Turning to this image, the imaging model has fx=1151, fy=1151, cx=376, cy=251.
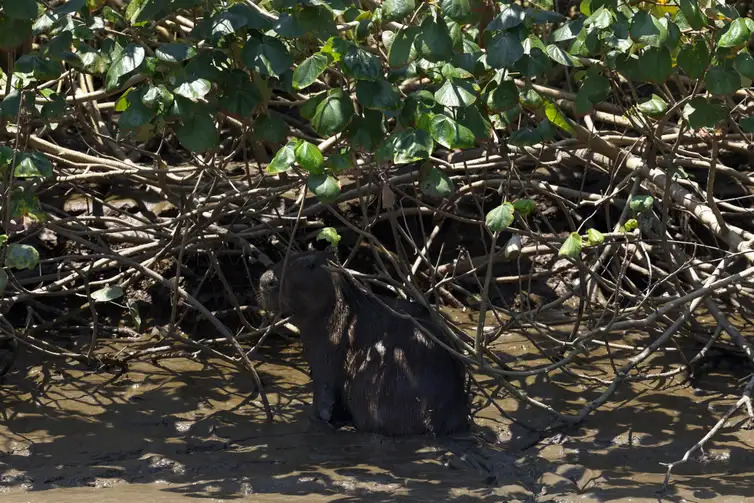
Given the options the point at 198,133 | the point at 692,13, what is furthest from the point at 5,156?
the point at 692,13

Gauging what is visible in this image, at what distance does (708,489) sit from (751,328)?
1.78 m

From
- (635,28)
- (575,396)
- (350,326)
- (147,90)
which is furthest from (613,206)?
(147,90)

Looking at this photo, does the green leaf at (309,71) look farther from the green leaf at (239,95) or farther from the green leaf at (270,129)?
the green leaf at (270,129)

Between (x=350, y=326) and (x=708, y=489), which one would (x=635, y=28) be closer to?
(x=708, y=489)

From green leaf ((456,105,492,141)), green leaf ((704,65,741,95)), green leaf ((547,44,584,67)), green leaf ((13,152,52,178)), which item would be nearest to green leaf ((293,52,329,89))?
green leaf ((456,105,492,141))

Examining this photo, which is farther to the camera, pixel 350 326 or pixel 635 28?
pixel 350 326

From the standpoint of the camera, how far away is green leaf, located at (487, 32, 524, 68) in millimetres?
3643

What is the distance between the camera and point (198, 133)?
13.0ft

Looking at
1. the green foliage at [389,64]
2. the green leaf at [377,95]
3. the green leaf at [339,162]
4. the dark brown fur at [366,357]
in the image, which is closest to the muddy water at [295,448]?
the dark brown fur at [366,357]

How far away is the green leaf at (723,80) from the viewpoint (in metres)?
3.96

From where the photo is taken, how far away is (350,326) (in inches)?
206

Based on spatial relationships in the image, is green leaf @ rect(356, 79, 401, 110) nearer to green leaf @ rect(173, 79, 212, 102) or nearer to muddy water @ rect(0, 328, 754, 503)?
green leaf @ rect(173, 79, 212, 102)

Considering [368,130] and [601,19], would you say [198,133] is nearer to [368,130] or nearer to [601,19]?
[368,130]

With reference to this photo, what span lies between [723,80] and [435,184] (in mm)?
1059
